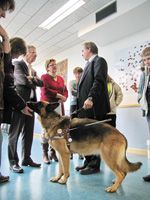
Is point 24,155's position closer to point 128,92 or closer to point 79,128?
point 79,128

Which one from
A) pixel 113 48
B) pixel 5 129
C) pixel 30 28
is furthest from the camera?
pixel 5 129

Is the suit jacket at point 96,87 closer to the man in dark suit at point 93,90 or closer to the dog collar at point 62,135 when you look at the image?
the man in dark suit at point 93,90

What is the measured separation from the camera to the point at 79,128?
5.90 ft

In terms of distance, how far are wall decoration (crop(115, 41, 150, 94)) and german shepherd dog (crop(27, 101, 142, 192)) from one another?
254 cm

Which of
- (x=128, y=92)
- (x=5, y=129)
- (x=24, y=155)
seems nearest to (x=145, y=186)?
(x=24, y=155)

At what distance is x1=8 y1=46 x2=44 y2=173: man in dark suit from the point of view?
7.23 feet

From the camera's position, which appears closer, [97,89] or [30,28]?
[97,89]

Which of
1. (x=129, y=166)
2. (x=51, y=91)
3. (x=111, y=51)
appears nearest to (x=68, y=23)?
(x=111, y=51)

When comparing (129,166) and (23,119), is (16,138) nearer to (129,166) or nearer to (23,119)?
(23,119)

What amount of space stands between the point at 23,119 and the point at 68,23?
3305 mm

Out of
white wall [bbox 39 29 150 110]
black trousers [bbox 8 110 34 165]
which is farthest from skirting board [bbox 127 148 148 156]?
black trousers [bbox 8 110 34 165]

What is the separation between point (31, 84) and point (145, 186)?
195cm

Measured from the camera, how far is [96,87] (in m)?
1.96

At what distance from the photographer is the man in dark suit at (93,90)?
6.50 ft
